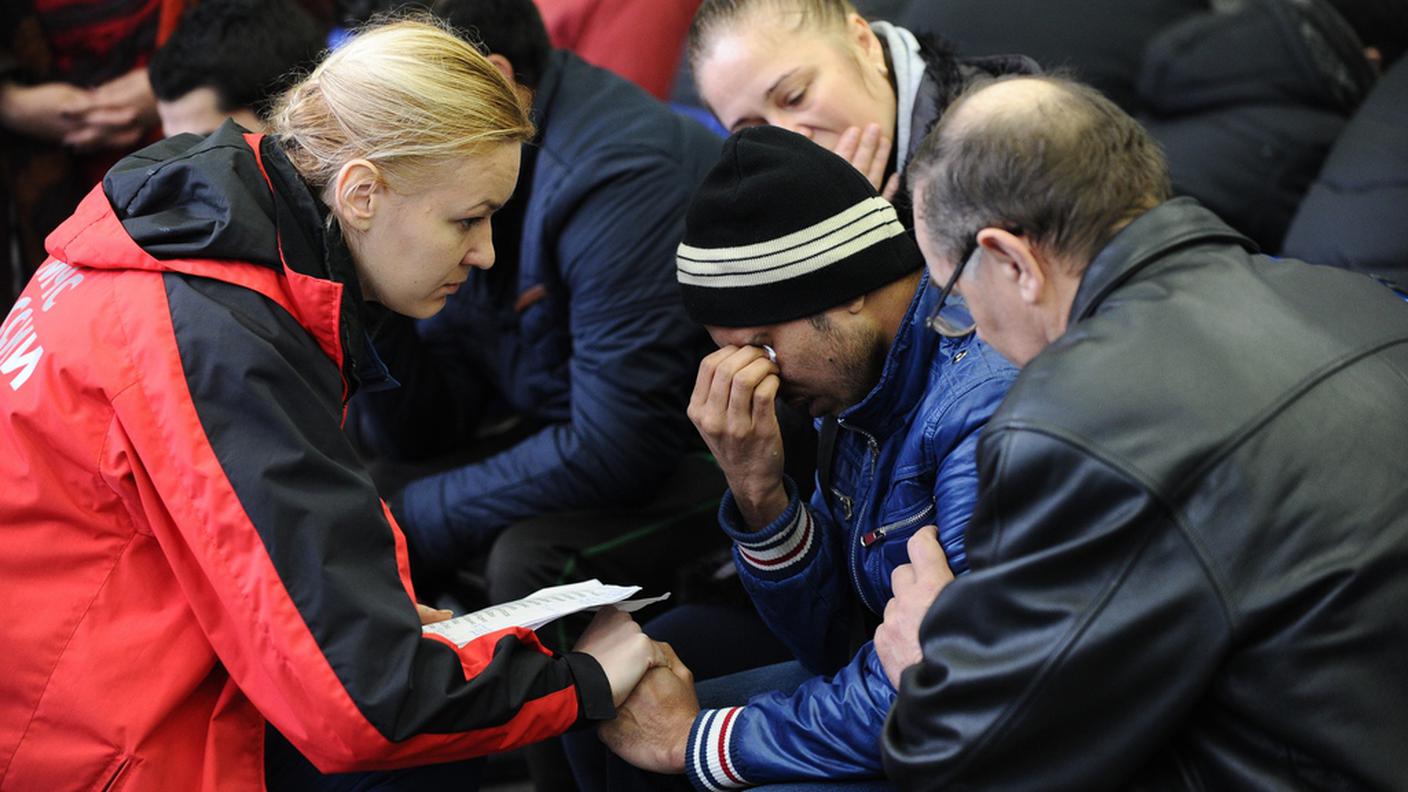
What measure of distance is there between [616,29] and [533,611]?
2.18m

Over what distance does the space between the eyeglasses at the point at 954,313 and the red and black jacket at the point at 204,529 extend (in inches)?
25.9

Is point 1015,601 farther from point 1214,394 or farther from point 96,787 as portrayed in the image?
point 96,787

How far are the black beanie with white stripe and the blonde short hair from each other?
0.31 metres

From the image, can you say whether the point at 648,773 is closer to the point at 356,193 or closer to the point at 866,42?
the point at 356,193

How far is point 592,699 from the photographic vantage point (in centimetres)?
172

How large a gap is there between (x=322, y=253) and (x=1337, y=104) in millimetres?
2360

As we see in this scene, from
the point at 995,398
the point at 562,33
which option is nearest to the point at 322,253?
the point at 995,398

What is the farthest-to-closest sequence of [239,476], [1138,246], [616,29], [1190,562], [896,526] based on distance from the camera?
[616,29]
[896,526]
[239,476]
[1138,246]
[1190,562]

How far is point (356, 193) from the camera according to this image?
1667 millimetres

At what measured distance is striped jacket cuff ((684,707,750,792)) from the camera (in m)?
1.67

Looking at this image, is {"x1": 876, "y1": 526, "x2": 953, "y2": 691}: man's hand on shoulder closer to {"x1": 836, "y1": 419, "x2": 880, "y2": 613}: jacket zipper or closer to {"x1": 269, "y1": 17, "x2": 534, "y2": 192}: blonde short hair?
{"x1": 836, "y1": 419, "x2": 880, "y2": 613}: jacket zipper

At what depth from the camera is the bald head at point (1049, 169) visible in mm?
1291

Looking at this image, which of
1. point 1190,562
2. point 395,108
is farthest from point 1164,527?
point 395,108

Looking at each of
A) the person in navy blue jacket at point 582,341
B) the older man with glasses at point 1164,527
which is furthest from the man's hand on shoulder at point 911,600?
the person in navy blue jacket at point 582,341
